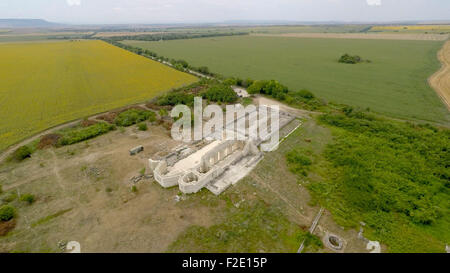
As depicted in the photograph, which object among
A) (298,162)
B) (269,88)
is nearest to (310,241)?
(298,162)

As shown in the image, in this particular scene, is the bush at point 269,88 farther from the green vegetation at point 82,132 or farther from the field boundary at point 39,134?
the green vegetation at point 82,132

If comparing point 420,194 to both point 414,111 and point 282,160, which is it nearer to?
point 282,160

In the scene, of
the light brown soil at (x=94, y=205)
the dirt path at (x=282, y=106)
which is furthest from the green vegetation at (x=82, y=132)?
the dirt path at (x=282, y=106)

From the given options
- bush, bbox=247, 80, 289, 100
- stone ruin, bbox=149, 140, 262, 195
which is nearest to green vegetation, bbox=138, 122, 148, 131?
stone ruin, bbox=149, 140, 262, 195

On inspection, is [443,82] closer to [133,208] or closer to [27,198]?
[133,208]

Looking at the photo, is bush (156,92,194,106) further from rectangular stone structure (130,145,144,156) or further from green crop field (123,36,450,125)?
green crop field (123,36,450,125)
